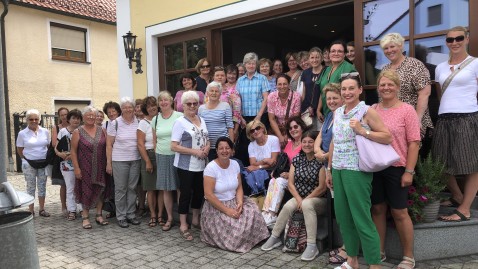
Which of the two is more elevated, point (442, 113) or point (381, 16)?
point (381, 16)

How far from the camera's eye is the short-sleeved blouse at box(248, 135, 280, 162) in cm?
499

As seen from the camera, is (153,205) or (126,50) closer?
(153,205)

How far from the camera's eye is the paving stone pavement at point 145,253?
3885 mm

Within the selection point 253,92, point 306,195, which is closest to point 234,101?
point 253,92

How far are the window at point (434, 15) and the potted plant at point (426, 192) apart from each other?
5.60 ft

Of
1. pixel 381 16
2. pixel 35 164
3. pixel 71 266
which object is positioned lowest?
pixel 71 266

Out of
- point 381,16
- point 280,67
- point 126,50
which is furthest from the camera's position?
point 126,50

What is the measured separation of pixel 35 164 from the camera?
627 centimetres

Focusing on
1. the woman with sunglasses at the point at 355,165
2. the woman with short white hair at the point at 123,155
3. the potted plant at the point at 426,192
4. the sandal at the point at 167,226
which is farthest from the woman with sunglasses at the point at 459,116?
the woman with short white hair at the point at 123,155

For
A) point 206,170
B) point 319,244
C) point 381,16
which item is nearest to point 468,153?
point 319,244

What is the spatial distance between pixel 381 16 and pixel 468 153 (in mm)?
2092

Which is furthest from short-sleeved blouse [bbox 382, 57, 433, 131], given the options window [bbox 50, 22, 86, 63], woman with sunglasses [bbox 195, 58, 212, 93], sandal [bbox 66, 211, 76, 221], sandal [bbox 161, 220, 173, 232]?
window [bbox 50, 22, 86, 63]

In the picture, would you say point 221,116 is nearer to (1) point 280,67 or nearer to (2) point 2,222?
(1) point 280,67

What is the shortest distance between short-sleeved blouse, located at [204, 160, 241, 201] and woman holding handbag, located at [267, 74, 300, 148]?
3.23ft
